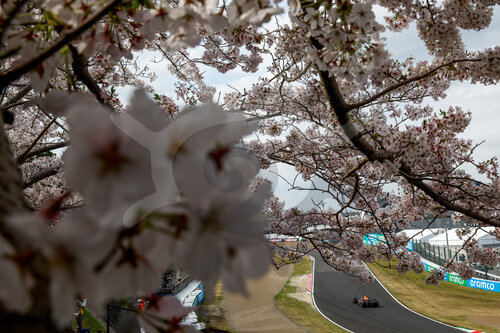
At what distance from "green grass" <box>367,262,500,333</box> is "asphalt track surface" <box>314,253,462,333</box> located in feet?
2.17

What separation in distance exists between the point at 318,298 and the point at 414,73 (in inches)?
694

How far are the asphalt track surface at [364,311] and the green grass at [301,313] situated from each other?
59 centimetres

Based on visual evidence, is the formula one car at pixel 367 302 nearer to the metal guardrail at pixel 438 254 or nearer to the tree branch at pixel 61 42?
the metal guardrail at pixel 438 254

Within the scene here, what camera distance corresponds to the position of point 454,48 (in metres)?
3.09

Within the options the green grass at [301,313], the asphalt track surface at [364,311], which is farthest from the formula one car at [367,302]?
the green grass at [301,313]

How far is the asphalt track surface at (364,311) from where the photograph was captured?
1412 centimetres

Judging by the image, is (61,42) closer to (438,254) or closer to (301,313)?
(301,313)

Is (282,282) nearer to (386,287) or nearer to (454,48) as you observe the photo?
(386,287)

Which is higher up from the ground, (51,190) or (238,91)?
(238,91)

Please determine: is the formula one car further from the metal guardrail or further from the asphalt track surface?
the metal guardrail

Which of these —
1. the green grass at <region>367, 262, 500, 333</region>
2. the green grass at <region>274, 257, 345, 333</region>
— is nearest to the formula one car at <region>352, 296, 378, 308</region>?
the green grass at <region>367, 262, 500, 333</region>

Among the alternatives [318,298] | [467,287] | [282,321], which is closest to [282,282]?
[318,298]

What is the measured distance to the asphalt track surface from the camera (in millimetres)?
14125

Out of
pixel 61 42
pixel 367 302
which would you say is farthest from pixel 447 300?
pixel 61 42
